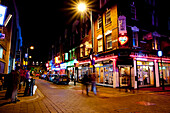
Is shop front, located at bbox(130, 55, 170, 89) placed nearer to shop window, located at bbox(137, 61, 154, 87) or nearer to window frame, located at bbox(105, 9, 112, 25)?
shop window, located at bbox(137, 61, 154, 87)

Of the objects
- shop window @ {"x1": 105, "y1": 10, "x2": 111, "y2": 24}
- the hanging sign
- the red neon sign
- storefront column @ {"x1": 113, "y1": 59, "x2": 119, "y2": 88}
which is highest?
shop window @ {"x1": 105, "y1": 10, "x2": 111, "y2": 24}

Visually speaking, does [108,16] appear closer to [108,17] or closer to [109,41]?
[108,17]

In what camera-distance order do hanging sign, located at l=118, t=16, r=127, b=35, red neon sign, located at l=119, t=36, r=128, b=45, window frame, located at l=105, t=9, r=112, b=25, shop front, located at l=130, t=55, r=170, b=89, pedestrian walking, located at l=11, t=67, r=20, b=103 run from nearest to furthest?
pedestrian walking, located at l=11, t=67, r=20, b=103
red neon sign, located at l=119, t=36, r=128, b=45
hanging sign, located at l=118, t=16, r=127, b=35
shop front, located at l=130, t=55, r=170, b=89
window frame, located at l=105, t=9, r=112, b=25

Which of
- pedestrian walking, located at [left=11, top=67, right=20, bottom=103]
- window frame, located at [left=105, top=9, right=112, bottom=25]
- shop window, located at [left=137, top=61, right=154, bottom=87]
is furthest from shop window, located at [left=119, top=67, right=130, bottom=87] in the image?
pedestrian walking, located at [left=11, top=67, right=20, bottom=103]

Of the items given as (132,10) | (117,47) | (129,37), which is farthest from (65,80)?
(132,10)

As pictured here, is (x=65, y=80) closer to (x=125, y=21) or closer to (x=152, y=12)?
(x=125, y=21)

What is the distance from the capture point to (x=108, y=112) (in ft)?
19.2

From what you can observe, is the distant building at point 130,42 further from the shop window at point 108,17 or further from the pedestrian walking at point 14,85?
the pedestrian walking at point 14,85

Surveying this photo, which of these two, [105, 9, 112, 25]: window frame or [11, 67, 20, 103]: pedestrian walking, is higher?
[105, 9, 112, 25]: window frame

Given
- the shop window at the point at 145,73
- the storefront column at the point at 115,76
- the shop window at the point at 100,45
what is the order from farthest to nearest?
1. the shop window at the point at 100,45
2. the shop window at the point at 145,73
3. the storefront column at the point at 115,76

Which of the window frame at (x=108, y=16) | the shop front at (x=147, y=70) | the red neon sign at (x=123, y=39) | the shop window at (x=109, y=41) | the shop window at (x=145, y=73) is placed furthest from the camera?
the window frame at (x=108, y=16)

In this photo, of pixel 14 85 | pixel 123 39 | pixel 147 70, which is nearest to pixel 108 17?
pixel 123 39

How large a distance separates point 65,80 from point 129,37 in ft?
38.5

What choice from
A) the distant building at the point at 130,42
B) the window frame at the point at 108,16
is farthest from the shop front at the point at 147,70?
the window frame at the point at 108,16
